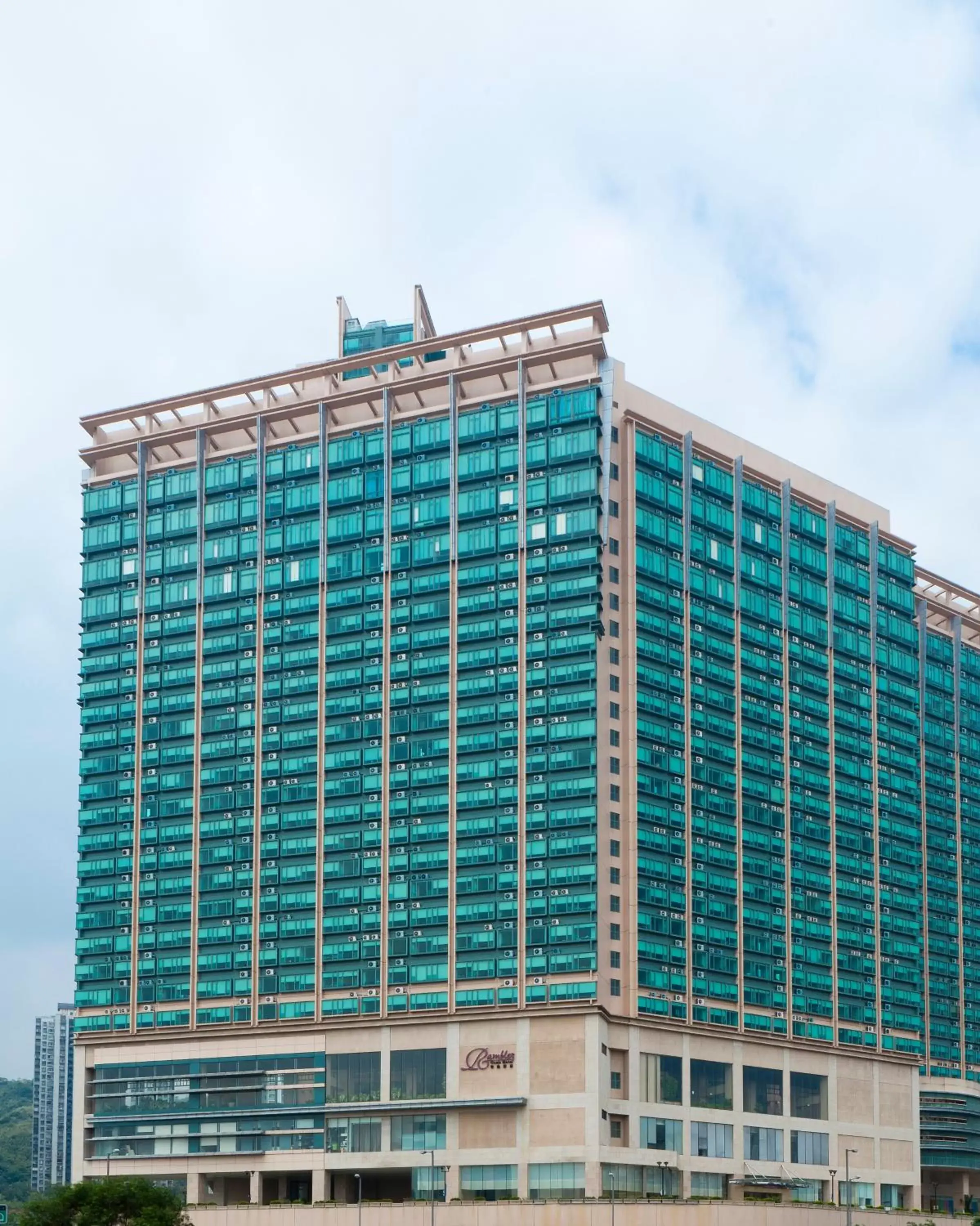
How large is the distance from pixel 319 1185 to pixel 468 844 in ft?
118

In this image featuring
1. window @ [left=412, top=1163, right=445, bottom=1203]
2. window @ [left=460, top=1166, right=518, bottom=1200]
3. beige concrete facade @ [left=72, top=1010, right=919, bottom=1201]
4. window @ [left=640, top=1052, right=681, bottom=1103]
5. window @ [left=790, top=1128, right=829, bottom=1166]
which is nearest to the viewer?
beige concrete facade @ [left=72, top=1010, right=919, bottom=1201]

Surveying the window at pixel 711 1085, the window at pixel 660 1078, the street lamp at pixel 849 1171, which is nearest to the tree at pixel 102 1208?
the window at pixel 660 1078

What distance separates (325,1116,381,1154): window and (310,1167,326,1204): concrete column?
6.84 ft

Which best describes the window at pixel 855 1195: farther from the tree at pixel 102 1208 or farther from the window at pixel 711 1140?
the tree at pixel 102 1208

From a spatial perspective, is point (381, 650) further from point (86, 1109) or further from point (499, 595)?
point (86, 1109)

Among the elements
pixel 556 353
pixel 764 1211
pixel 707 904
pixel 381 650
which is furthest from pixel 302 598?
pixel 764 1211

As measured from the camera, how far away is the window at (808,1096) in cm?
19488

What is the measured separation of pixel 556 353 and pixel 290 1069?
75925 mm

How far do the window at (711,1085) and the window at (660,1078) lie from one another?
2.03 metres

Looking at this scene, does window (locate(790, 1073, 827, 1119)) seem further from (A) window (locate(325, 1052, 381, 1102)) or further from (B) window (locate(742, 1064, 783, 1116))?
(A) window (locate(325, 1052, 381, 1102))

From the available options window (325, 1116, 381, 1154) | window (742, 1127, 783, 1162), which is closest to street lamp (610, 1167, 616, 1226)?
window (742, 1127, 783, 1162)

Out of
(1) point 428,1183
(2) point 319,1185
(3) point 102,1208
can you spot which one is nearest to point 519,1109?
(1) point 428,1183

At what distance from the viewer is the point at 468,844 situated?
7141 inches

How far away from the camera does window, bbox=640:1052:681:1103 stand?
6988 inches
